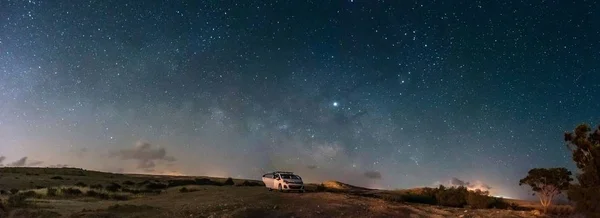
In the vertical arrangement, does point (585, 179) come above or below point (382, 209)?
above

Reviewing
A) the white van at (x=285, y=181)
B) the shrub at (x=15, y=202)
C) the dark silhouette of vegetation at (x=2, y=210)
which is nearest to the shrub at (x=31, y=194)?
the shrub at (x=15, y=202)

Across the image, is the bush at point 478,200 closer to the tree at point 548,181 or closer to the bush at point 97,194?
the tree at point 548,181

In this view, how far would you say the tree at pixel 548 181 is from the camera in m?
46.4

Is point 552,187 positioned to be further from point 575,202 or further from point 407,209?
point 407,209

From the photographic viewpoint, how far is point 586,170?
37.8m

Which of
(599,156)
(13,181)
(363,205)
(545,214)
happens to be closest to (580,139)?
(599,156)

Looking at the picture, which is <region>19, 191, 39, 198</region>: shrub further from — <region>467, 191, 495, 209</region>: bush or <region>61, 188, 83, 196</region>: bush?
<region>467, 191, 495, 209</region>: bush

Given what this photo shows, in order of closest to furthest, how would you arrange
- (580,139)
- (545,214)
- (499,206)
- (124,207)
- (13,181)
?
1. (124,207)
2. (580,139)
3. (545,214)
4. (499,206)
5. (13,181)

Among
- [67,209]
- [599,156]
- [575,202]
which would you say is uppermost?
[599,156]

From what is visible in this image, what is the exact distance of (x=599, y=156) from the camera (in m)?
37.5

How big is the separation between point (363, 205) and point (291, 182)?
11.2m

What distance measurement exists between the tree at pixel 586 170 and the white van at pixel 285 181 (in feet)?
74.6

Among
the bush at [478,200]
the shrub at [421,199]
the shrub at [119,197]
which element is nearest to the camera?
the shrub at [119,197]

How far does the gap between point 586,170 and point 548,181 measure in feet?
30.8
